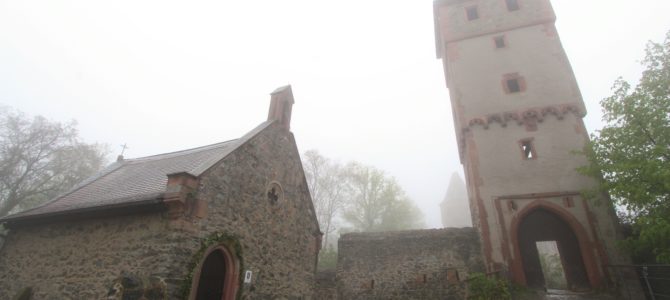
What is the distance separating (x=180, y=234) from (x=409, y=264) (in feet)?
37.8

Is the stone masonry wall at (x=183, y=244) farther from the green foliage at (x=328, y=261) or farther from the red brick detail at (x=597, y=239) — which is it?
the green foliage at (x=328, y=261)

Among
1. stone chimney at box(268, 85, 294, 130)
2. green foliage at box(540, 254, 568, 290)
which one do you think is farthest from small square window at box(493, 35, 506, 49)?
→ green foliage at box(540, 254, 568, 290)

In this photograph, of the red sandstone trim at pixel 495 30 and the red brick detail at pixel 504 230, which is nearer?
the red brick detail at pixel 504 230

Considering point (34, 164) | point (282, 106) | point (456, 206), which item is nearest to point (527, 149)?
point (282, 106)

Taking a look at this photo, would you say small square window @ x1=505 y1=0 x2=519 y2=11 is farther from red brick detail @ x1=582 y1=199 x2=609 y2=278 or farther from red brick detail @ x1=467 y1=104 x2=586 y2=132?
red brick detail @ x1=582 y1=199 x2=609 y2=278

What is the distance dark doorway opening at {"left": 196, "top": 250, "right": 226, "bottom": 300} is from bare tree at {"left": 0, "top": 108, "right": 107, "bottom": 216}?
2225 cm

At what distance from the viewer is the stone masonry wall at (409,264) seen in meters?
15.2

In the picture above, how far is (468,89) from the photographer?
17266 mm

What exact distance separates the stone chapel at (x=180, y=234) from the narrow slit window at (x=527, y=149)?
10.3 meters

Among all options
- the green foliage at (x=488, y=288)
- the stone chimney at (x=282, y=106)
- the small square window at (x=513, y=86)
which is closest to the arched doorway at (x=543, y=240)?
the green foliage at (x=488, y=288)

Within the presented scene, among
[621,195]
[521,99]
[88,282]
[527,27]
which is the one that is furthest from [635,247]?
[88,282]

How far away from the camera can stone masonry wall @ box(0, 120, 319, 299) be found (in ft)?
25.9

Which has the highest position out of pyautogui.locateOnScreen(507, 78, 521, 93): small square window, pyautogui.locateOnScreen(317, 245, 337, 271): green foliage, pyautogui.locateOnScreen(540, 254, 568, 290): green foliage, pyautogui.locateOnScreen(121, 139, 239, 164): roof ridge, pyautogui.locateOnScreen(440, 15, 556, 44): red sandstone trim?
pyautogui.locateOnScreen(440, 15, 556, 44): red sandstone trim

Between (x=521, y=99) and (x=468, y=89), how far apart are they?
8.27 ft
